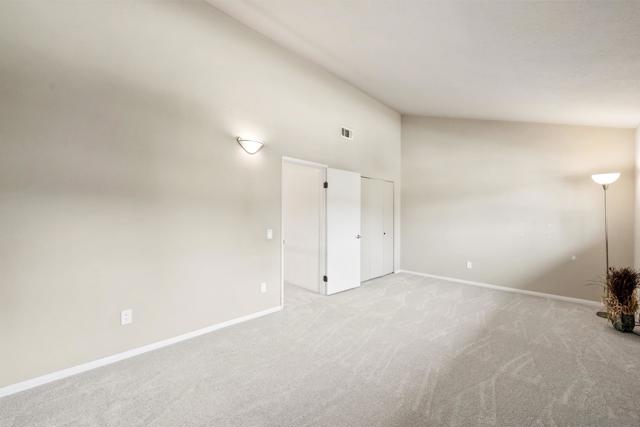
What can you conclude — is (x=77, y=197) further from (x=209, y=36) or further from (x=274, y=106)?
(x=274, y=106)

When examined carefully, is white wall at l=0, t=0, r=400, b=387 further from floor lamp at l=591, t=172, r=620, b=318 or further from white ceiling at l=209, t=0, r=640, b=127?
floor lamp at l=591, t=172, r=620, b=318

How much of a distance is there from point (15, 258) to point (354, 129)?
4516 millimetres

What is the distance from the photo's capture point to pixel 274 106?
3791mm

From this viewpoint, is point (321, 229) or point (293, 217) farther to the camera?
point (293, 217)

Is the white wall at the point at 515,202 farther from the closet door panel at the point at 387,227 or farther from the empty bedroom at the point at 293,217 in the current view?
the closet door panel at the point at 387,227

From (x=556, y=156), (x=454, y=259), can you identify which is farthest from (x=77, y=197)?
(x=556, y=156)

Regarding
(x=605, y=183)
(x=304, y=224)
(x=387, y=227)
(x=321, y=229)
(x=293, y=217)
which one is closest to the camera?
(x=605, y=183)

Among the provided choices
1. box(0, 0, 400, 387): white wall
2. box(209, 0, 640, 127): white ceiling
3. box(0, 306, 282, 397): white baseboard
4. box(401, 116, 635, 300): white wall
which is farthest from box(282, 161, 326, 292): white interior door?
box(401, 116, 635, 300): white wall

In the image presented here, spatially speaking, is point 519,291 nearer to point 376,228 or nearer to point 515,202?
point 515,202

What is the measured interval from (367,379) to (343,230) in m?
2.76

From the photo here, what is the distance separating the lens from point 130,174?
2.64 m

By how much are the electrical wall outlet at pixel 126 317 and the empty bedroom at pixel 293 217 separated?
0.07 feet

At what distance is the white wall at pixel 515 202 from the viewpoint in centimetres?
430

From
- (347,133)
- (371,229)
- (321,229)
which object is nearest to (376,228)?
(371,229)
